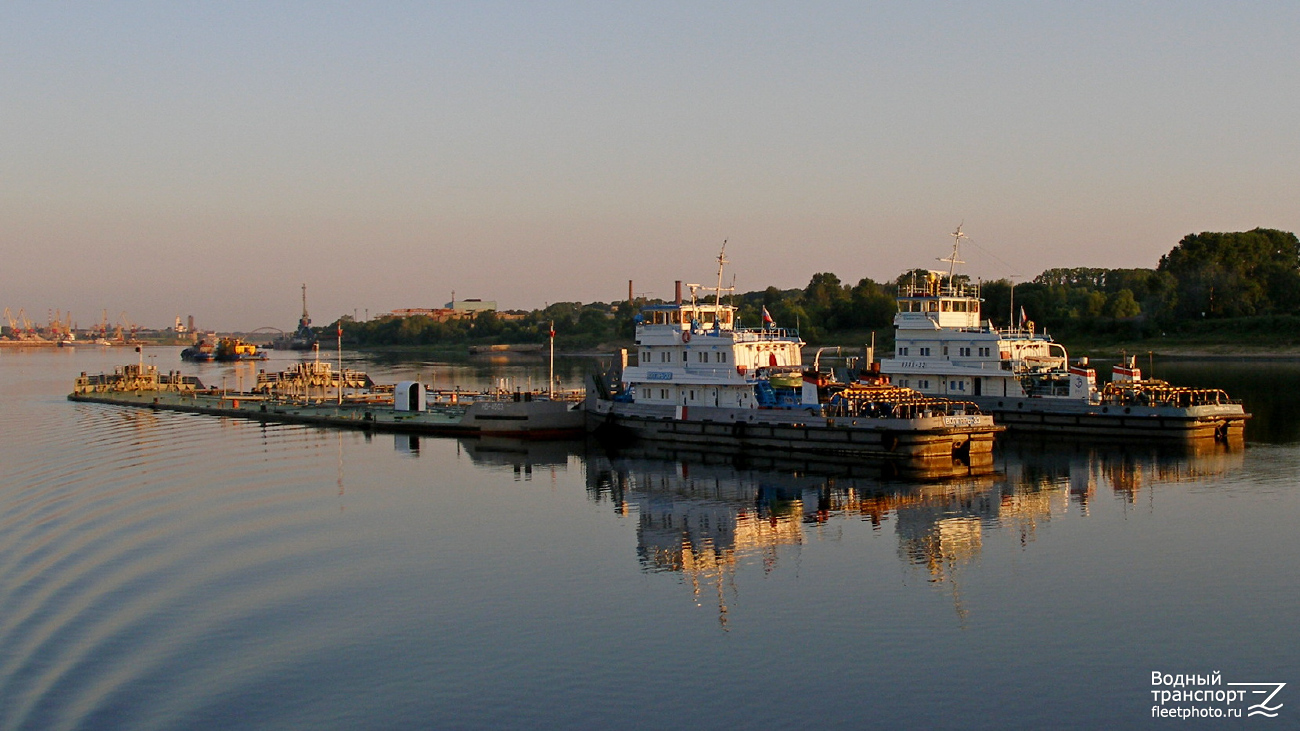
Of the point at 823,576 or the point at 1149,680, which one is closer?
the point at 1149,680

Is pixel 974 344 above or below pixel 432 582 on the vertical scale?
above

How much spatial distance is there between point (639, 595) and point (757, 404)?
2563cm

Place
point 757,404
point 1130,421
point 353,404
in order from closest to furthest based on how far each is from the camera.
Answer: point 757,404
point 1130,421
point 353,404

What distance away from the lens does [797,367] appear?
5412cm

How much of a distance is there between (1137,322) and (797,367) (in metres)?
89.9

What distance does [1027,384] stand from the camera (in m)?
58.2

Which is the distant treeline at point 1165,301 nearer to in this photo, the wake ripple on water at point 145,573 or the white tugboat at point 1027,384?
the white tugboat at point 1027,384

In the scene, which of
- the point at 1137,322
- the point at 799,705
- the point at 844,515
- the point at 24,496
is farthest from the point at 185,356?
the point at 799,705

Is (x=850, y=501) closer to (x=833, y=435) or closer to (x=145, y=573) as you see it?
(x=833, y=435)

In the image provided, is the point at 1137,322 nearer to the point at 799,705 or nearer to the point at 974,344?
the point at 974,344

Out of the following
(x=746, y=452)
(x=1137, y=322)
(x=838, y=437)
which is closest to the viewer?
(x=838, y=437)

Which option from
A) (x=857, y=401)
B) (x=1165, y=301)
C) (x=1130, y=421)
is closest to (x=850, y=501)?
(x=857, y=401)

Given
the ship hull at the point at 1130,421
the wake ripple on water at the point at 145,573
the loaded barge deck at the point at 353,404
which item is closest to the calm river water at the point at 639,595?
the wake ripple on water at the point at 145,573

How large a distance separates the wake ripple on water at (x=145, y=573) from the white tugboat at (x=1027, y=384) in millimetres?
30788
